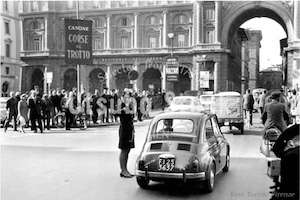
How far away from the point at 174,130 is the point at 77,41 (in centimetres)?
1508

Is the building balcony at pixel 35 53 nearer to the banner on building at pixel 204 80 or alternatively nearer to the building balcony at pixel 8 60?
the building balcony at pixel 8 60

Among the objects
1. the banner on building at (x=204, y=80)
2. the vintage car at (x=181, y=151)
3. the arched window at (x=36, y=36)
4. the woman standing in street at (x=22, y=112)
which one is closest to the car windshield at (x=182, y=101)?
the woman standing in street at (x=22, y=112)

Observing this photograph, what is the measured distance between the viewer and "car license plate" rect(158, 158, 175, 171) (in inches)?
287

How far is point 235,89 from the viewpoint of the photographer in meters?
73.1

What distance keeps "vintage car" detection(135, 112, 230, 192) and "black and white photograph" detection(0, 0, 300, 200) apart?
0.07 feet

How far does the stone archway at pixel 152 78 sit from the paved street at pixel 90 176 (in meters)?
49.8

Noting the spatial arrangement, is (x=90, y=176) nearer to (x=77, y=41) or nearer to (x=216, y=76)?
(x=77, y=41)

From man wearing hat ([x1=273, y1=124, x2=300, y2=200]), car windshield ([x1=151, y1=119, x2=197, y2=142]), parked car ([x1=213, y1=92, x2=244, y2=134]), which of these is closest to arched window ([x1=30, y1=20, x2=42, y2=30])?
parked car ([x1=213, y1=92, x2=244, y2=134])

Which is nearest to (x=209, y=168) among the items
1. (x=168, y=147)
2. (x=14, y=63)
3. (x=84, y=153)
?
(x=168, y=147)

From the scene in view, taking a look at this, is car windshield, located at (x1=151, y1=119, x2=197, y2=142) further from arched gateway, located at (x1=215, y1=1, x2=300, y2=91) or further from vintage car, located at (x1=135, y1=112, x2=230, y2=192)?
arched gateway, located at (x1=215, y1=1, x2=300, y2=91)

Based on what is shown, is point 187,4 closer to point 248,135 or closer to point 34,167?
point 248,135

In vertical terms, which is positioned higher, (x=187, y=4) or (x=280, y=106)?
(x=187, y=4)

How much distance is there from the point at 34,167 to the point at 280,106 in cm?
638

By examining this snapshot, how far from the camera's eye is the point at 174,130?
26.9 ft
